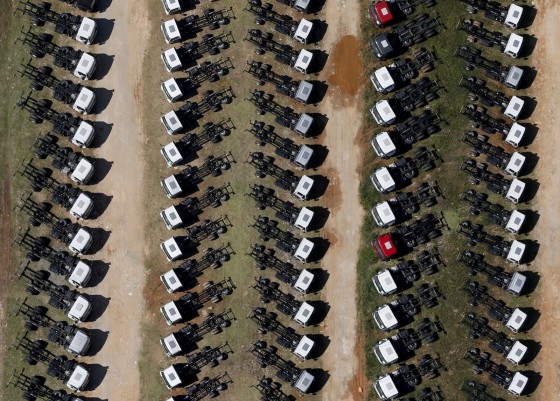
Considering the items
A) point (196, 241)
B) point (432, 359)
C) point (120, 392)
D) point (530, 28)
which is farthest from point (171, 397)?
point (530, 28)

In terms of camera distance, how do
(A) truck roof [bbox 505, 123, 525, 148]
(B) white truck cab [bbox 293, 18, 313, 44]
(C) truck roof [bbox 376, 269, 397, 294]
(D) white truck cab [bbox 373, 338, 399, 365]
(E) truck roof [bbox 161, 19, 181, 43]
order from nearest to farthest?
(D) white truck cab [bbox 373, 338, 399, 365]
(C) truck roof [bbox 376, 269, 397, 294]
(A) truck roof [bbox 505, 123, 525, 148]
(B) white truck cab [bbox 293, 18, 313, 44]
(E) truck roof [bbox 161, 19, 181, 43]

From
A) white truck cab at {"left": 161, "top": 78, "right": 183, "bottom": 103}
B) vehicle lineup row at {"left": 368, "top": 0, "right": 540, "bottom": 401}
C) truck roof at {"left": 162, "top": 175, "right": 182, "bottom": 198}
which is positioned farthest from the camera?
white truck cab at {"left": 161, "top": 78, "right": 183, "bottom": 103}

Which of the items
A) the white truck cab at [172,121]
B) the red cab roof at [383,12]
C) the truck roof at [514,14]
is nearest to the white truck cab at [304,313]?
the white truck cab at [172,121]

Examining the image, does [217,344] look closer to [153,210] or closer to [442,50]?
[153,210]

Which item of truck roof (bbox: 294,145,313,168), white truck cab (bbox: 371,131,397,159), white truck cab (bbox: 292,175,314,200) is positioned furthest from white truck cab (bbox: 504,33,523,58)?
white truck cab (bbox: 292,175,314,200)

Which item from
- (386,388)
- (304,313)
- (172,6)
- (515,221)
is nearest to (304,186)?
(304,313)

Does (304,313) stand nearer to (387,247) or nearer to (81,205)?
(387,247)

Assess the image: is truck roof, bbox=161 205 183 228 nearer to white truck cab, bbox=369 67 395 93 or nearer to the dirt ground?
white truck cab, bbox=369 67 395 93
